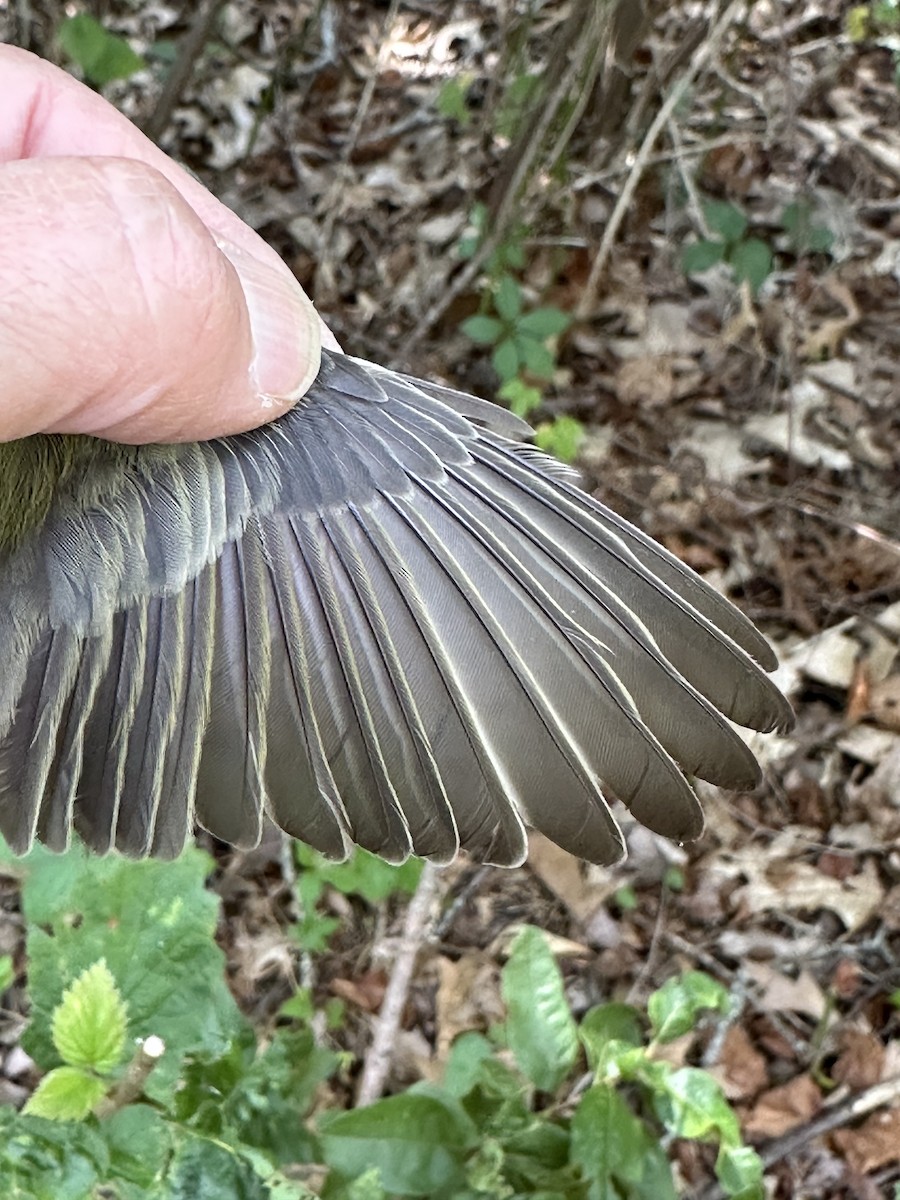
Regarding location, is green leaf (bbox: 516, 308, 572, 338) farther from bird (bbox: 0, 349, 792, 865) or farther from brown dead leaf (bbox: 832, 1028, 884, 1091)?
brown dead leaf (bbox: 832, 1028, 884, 1091)

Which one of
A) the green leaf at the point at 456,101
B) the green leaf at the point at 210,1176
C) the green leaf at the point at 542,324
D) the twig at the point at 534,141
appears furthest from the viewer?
the green leaf at the point at 456,101

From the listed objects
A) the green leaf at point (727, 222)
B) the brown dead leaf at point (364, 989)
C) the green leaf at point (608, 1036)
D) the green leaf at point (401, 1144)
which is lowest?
the brown dead leaf at point (364, 989)

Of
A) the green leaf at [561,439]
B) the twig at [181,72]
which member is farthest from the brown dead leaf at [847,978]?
the twig at [181,72]

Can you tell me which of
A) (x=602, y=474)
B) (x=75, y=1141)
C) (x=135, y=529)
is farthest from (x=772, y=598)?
(x=75, y=1141)

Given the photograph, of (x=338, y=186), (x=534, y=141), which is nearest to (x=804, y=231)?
(x=534, y=141)

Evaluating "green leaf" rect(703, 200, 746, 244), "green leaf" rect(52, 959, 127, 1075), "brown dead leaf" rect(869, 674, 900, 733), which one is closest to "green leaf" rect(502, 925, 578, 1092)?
"green leaf" rect(52, 959, 127, 1075)

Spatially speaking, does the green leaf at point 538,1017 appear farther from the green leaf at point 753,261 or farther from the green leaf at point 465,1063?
the green leaf at point 753,261

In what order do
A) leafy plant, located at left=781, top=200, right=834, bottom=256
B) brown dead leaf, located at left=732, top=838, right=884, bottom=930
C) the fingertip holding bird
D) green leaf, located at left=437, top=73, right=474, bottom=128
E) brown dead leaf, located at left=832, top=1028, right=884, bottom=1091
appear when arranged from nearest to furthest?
the fingertip holding bird, brown dead leaf, located at left=832, top=1028, right=884, bottom=1091, brown dead leaf, located at left=732, top=838, right=884, bottom=930, leafy plant, located at left=781, top=200, right=834, bottom=256, green leaf, located at left=437, top=73, right=474, bottom=128
